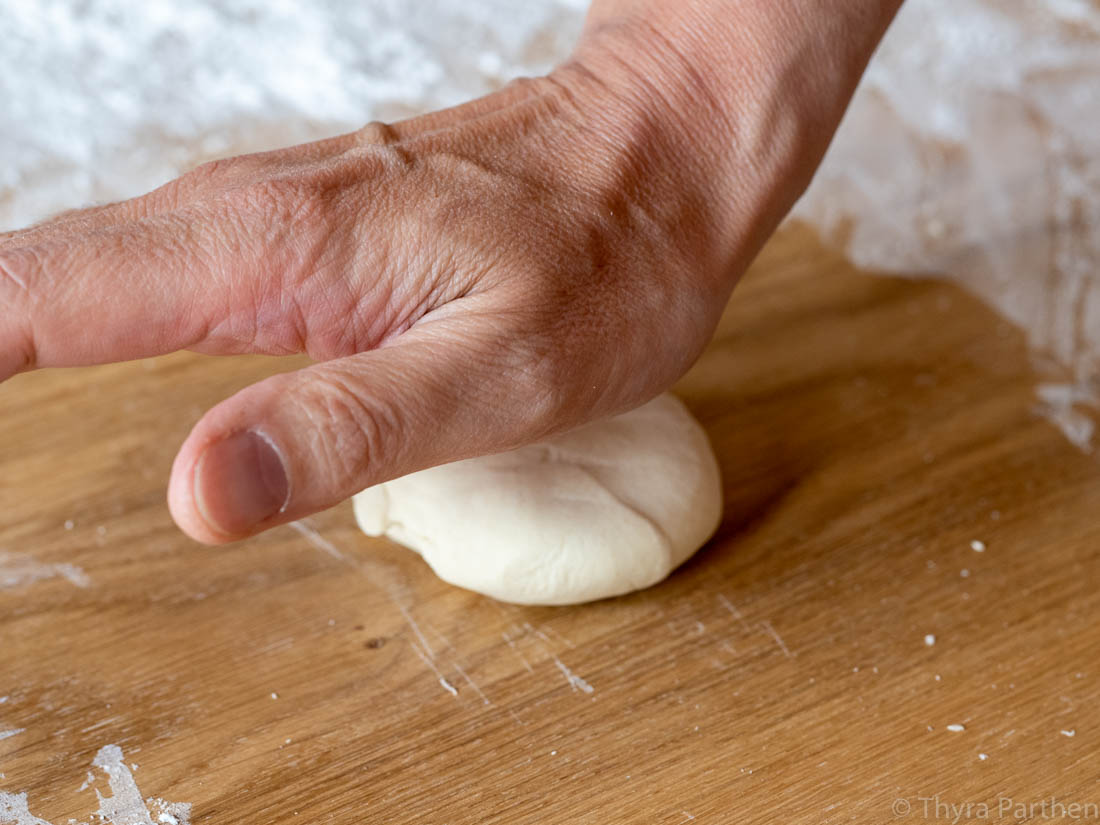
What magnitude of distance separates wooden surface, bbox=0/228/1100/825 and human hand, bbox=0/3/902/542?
239 mm

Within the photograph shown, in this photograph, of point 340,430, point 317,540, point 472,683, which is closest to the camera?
point 340,430

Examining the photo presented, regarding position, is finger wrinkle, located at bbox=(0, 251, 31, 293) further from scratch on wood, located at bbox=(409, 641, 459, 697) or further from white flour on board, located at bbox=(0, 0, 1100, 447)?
white flour on board, located at bbox=(0, 0, 1100, 447)

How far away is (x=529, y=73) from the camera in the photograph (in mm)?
1730

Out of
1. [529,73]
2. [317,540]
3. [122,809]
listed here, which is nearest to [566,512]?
Answer: [317,540]

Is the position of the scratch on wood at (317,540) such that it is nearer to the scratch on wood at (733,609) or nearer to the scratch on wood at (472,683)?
the scratch on wood at (472,683)

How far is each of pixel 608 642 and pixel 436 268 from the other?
37 centimetres

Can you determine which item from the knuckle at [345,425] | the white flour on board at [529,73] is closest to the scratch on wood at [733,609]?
the knuckle at [345,425]

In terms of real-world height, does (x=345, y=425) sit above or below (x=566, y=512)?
above

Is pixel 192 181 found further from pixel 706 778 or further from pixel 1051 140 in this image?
pixel 1051 140

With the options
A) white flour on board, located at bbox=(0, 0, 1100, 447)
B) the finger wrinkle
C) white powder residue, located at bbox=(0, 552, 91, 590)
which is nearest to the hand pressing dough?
white powder residue, located at bbox=(0, 552, 91, 590)

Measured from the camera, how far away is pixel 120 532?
1027mm

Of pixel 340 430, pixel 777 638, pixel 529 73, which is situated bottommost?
pixel 777 638

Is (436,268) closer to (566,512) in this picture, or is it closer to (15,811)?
(566,512)

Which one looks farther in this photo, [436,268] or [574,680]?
[574,680]
